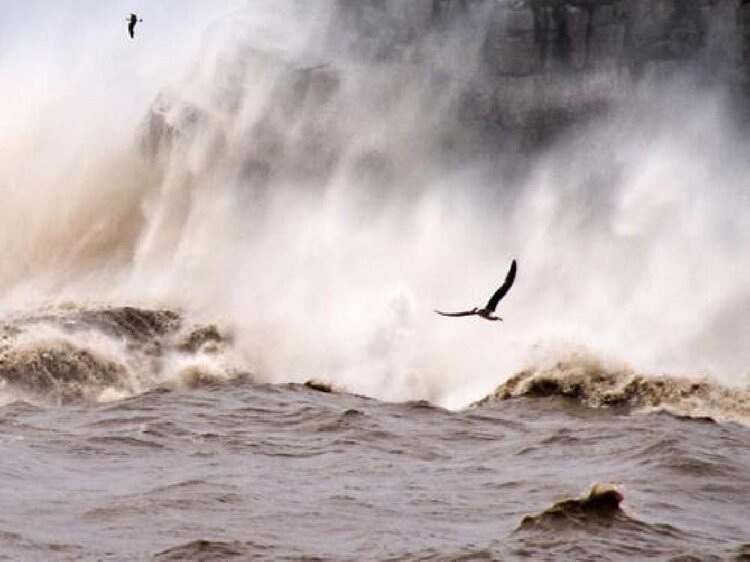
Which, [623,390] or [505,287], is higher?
[505,287]

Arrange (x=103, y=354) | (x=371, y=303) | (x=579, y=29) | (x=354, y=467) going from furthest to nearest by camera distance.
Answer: (x=579, y=29) < (x=371, y=303) < (x=103, y=354) < (x=354, y=467)

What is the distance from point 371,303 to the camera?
117ft

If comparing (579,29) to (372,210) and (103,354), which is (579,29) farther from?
(103,354)

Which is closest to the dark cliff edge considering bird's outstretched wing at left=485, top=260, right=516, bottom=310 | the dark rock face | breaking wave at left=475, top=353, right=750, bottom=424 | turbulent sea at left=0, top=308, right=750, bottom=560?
the dark rock face

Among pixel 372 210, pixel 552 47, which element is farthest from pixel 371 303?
pixel 552 47

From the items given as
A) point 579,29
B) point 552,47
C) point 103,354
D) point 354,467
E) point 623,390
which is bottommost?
point 103,354

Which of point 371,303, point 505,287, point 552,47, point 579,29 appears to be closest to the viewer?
point 505,287

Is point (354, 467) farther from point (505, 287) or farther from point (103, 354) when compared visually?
point (103, 354)

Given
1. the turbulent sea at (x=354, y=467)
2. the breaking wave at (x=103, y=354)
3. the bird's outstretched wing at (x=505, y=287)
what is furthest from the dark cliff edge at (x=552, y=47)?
the bird's outstretched wing at (x=505, y=287)

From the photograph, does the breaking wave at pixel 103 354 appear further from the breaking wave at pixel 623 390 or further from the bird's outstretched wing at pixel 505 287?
the bird's outstretched wing at pixel 505 287

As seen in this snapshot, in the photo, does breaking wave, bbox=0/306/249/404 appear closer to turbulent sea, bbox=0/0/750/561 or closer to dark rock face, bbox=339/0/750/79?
turbulent sea, bbox=0/0/750/561

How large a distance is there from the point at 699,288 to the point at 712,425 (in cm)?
881

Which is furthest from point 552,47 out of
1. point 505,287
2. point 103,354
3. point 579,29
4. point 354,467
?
point 354,467

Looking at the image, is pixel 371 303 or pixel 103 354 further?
pixel 371 303
